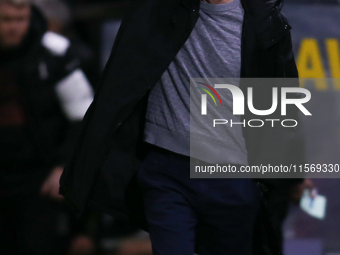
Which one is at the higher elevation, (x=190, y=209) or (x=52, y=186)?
(x=190, y=209)

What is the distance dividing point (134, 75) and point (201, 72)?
291mm

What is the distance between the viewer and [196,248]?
2.37 m

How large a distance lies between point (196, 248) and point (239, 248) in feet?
0.64

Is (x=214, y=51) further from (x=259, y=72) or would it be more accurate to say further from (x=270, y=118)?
(x=270, y=118)

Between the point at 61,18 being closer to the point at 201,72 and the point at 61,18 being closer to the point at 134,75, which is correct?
the point at 134,75

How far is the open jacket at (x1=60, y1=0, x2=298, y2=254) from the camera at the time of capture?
89.3 inches

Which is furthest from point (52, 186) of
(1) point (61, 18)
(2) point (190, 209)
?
(1) point (61, 18)

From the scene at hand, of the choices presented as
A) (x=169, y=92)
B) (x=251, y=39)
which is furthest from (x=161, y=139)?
(x=251, y=39)

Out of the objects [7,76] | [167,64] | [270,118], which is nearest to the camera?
[167,64]

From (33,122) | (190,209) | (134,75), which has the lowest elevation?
(190,209)

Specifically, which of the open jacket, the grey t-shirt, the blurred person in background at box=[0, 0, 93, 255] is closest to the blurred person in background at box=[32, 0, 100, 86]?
the blurred person in background at box=[0, 0, 93, 255]

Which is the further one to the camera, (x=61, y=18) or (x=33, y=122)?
(x=61, y=18)

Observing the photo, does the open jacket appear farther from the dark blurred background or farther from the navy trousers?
the dark blurred background

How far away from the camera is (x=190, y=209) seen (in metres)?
2.27
